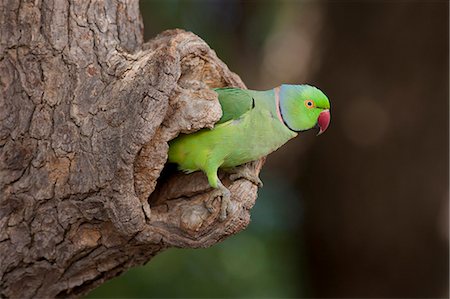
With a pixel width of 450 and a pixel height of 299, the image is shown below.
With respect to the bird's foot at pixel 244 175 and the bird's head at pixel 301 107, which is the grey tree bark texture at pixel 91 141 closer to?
the bird's foot at pixel 244 175

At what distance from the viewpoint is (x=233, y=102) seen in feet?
7.84

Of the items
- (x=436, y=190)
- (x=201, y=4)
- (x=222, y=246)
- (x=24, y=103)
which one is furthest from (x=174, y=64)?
(x=201, y=4)

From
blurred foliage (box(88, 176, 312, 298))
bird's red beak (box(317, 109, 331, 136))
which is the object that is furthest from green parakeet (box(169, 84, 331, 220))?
blurred foliage (box(88, 176, 312, 298))

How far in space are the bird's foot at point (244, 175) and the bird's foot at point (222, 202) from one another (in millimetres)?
151

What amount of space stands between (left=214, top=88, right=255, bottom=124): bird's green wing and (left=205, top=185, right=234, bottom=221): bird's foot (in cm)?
26

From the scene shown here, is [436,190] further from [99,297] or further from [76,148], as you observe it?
[76,148]

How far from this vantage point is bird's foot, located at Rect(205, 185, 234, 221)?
7.25 ft

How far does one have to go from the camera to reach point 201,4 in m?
6.26

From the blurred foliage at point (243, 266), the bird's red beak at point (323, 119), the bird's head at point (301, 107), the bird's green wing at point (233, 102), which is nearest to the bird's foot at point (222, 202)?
the bird's green wing at point (233, 102)

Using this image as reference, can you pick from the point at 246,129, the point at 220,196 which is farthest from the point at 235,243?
the point at 220,196

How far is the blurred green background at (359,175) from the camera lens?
4.75 meters

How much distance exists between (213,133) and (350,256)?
2.97 m

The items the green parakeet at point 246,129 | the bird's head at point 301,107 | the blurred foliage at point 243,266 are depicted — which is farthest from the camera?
the blurred foliage at point 243,266

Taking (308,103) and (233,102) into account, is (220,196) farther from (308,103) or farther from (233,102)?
(308,103)
